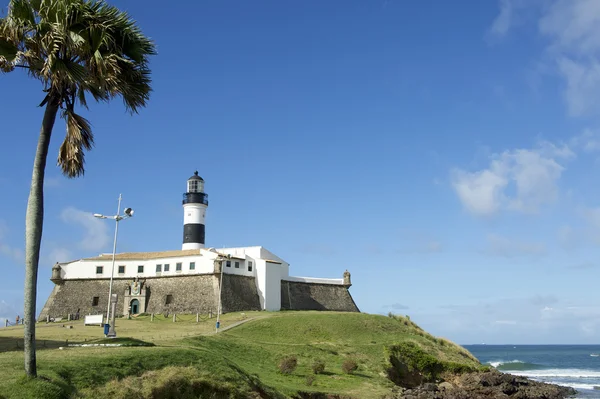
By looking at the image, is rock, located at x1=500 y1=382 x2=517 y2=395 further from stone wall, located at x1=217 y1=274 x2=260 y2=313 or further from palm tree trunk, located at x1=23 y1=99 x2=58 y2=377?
palm tree trunk, located at x1=23 y1=99 x2=58 y2=377

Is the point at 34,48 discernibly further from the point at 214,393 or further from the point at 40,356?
the point at 214,393

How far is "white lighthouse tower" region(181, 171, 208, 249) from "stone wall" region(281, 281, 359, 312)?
12237 mm

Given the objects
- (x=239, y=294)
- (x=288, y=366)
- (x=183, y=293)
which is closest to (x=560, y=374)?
(x=239, y=294)

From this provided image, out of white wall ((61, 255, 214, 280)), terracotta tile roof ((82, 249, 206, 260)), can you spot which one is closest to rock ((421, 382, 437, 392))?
white wall ((61, 255, 214, 280))

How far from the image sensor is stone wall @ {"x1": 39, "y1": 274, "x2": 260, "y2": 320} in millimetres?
61031

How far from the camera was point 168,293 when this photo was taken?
62906 mm

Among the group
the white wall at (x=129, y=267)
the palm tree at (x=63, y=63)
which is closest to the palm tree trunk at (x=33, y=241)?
the palm tree at (x=63, y=63)

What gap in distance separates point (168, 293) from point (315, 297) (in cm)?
1934

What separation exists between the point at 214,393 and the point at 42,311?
47345 mm

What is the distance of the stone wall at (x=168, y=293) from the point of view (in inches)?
2403

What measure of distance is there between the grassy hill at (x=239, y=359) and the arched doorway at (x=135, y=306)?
7.82m

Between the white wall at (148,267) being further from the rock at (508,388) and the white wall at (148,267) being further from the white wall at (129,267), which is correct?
the rock at (508,388)

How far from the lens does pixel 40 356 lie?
21922mm

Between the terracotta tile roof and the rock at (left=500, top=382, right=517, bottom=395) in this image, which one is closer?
the rock at (left=500, top=382, right=517, bottom=395)
